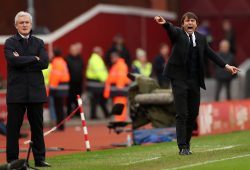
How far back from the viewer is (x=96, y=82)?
95.7 ft

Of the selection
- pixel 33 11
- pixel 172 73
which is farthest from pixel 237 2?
pixel 172 73

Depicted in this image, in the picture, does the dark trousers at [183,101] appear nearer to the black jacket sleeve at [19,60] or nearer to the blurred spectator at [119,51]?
the black jacket sleeve at [19,60]

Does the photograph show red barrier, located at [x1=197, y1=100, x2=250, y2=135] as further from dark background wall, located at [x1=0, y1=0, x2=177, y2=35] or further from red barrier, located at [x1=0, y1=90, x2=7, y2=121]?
dark background wall, located at [x1=0, y1=0, x2=177, y2=35]

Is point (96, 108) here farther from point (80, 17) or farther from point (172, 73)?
point (172, 73)

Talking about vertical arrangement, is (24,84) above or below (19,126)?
above

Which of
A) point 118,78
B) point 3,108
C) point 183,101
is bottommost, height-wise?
point 3,108

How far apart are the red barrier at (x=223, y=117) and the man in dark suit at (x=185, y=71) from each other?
19.8ft

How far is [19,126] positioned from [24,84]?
64cm

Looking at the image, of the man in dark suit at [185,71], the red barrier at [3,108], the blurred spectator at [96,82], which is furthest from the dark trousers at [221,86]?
the man in dark suit at [185,71]

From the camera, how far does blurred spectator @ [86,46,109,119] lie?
28.8 m

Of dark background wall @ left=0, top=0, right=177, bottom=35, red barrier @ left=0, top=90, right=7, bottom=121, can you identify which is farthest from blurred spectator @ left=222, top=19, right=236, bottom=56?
red barrier @ left=0, top=90, right=7, bottom=121

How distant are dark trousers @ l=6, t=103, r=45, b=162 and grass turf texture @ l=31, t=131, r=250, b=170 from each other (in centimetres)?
38

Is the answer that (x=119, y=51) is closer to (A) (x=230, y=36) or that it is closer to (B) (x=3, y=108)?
(A) (x=230, y=36)

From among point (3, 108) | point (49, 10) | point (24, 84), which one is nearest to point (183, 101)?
point (24, 84)
